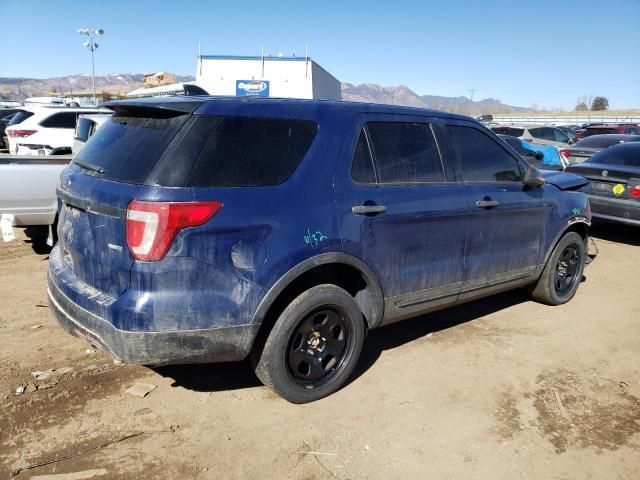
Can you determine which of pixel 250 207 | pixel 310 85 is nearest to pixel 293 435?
pixel 250 207

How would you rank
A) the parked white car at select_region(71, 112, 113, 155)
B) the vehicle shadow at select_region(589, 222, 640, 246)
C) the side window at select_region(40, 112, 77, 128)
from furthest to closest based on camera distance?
the side window at select_region(40, 112, 77, 128)
the vehicle shadow at select_region(589, 222, 640, 246)
the parked white car at select_region(71, 112, 113, 155)

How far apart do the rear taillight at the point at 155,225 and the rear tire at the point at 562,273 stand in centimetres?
381

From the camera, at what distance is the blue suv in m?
2.88

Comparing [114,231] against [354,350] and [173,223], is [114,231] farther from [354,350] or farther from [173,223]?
[354,350]

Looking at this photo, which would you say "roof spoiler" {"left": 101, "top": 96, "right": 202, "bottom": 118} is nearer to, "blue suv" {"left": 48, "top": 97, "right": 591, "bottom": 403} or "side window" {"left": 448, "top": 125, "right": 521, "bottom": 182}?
"blue suv" {"left": 48, "top": 97, "right": 591, "bottom": 403}

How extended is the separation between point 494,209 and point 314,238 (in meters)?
1.88

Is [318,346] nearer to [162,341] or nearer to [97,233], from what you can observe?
[162,341]

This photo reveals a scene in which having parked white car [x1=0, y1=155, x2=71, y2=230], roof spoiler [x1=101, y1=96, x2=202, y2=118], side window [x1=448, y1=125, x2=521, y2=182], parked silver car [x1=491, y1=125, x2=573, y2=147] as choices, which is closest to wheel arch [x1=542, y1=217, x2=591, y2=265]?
side window [x1=448, y1=125, x2=521, y2=182]

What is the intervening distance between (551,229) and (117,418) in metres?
4.06

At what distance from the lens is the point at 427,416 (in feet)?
11.2

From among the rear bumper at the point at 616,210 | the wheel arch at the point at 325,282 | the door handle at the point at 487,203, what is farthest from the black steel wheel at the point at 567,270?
the rear bumper at the point at 616,210

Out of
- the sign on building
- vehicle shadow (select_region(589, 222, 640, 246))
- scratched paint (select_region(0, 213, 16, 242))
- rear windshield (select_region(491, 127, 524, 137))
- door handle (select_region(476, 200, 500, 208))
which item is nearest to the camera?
door handle (select_region(476, 200, 500, 208))

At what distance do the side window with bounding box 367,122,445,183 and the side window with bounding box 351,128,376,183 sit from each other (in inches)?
2.4

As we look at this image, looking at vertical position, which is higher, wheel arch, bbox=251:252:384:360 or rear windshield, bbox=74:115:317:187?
rear windshield, bbox=74:115:317:187
